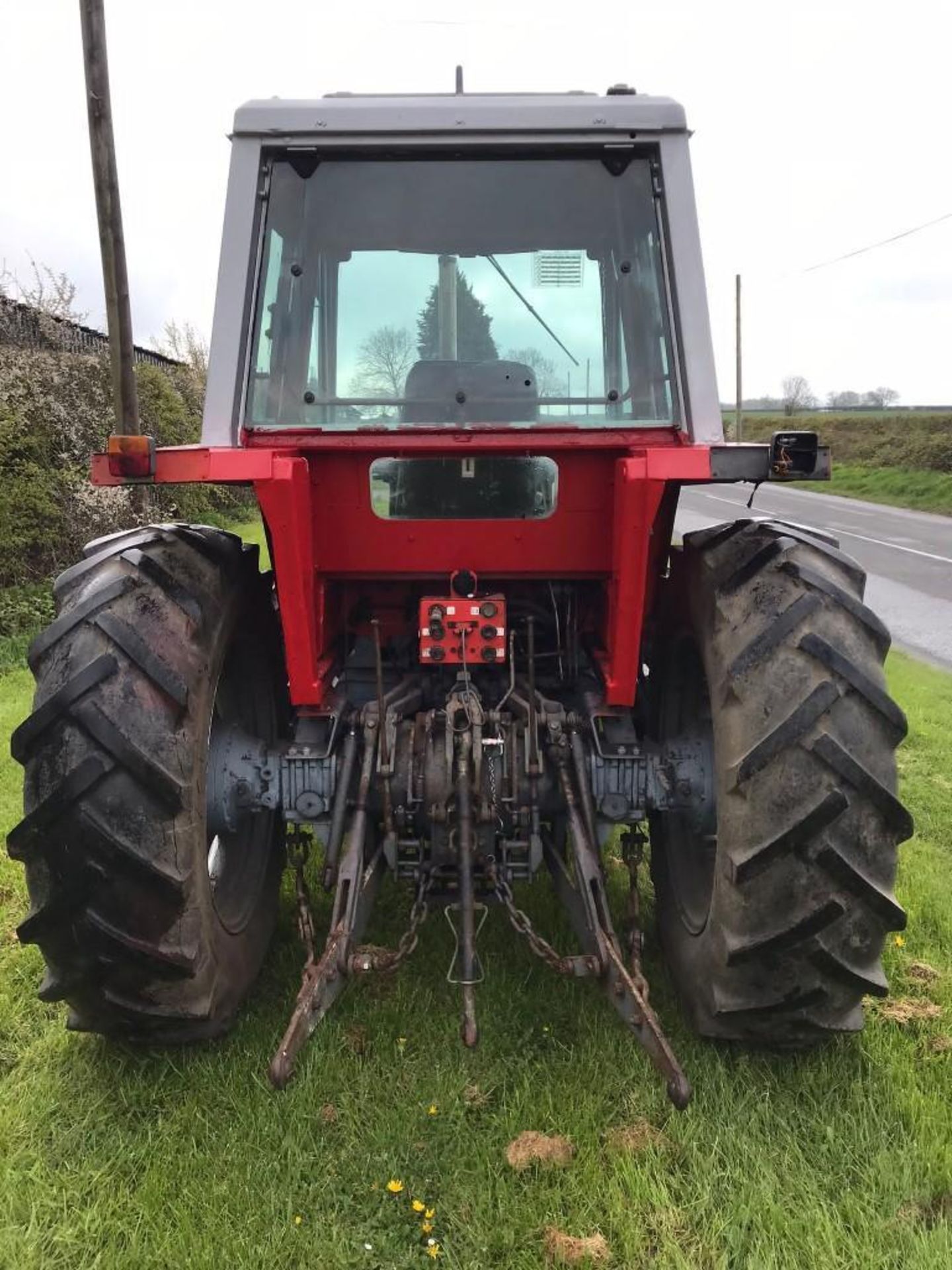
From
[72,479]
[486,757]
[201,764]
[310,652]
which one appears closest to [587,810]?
[486,757]

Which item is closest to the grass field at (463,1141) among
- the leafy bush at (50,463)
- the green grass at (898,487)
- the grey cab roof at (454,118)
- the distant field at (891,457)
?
the grey cab roof at (454,118)

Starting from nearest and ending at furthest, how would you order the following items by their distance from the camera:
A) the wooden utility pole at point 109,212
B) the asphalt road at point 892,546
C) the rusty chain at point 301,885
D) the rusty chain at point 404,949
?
1. the rusty chain at point 404,949
2. the rusty chain at point 301,885
3. the wooden utility pole at point 109,212
4. the asphalt road at point 892,546

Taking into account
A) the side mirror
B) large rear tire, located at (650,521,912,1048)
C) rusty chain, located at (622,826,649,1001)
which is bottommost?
rusty chain, located at (622,826,649,1001)

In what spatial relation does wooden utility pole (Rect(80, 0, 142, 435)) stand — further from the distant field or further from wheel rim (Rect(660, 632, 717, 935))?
the distant field

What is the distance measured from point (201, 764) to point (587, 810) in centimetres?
109

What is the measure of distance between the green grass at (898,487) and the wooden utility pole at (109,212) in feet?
59.7

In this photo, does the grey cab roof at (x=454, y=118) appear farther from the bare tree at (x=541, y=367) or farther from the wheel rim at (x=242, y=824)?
the wheel rim at (x=242, y=824)

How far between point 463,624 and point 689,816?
0.92 metres

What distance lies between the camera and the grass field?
2.04m

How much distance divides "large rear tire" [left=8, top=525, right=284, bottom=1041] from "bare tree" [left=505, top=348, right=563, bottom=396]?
1132 millimetres

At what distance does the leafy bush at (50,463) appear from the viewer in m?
8.77

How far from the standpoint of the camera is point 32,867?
2.24m

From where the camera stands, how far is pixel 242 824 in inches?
124

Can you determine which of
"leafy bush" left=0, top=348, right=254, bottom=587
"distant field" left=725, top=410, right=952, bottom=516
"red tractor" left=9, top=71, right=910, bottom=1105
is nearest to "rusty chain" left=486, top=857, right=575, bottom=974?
"red tractor" left=9, top=71, right=910, bottom=1105
